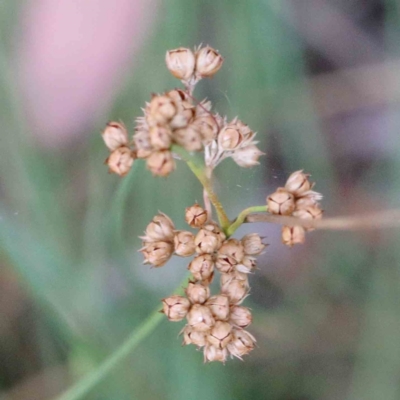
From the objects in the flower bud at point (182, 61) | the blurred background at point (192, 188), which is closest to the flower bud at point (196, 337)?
the flower bud at point (182, 61)

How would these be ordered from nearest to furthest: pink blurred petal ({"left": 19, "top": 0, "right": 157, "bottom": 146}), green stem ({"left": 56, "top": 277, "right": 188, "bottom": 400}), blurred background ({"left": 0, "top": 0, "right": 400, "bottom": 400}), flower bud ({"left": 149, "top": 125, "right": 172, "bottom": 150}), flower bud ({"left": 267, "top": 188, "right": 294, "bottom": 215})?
flower bud ({"left": 149, "top": 125, "right": 172, "bottom": 150}) → flower bud ({"left": 267, "top": 188, "right": 294, "bottom": 215}) → green stem ({"left": 56, "top": 277, "right": 188, "bottom": 400}) → blurred background ({"left": 0, "top": 0, "right": 400, "bottom": 400}) → pink blurred petal ({"left": 19, "top": 0, "right": 157, "bottom": 146})

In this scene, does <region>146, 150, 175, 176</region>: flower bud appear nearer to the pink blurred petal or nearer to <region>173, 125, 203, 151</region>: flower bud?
<region>173, 125, 203, 151</region>: flower bud

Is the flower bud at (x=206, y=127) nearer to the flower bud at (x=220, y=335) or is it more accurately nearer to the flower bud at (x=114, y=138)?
the flower bud at (x=114, y=138)

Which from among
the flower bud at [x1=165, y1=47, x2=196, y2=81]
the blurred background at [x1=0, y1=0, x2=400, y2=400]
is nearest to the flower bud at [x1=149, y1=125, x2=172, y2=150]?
the flower bud at [x1=165, y1=47, x2=196, y2=81]

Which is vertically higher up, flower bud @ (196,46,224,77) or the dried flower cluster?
flower bud @ (196,46,224,77)

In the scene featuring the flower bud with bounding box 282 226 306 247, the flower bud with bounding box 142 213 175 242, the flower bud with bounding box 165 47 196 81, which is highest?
the flower bud with bounding box 165 47 196 81

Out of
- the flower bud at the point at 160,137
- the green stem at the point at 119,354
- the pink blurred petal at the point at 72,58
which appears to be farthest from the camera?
the pink blurred petal at the point at 72,58
